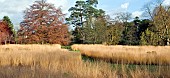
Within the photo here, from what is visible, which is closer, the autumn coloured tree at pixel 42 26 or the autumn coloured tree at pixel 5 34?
the autumn coloured tree at pixel 42 26

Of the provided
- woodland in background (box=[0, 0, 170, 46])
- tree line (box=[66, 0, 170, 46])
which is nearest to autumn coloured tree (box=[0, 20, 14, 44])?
woodland in background (box=[0, 0, 170, 46])

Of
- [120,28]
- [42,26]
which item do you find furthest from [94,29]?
[42,26]

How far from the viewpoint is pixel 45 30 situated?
32.6m

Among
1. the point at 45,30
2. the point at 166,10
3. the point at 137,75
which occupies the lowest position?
the point at 137,75

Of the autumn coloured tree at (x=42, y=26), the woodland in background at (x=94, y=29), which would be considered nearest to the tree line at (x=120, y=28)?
the woodland in background at (x=94, y=29)

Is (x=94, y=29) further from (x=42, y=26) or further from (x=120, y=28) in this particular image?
(x=42, y=26)

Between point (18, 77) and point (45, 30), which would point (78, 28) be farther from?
point (18, 77)

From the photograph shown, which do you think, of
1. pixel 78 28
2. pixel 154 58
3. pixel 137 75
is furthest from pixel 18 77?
pixel 78 28

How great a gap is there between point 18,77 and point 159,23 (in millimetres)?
29160

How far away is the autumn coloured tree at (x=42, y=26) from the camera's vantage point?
31.9m

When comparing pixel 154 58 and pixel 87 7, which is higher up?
pixel 87 7

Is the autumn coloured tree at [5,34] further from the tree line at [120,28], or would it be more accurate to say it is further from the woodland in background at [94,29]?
the tree line at [120,28]

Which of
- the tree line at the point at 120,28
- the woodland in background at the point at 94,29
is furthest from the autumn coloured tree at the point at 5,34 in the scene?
the tree line at the point at 120,28

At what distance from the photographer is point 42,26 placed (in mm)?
32094
